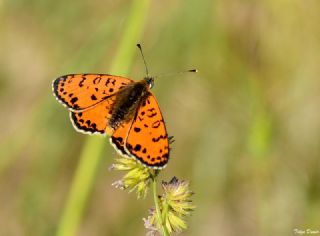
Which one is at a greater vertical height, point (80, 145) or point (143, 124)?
point (80, 145)

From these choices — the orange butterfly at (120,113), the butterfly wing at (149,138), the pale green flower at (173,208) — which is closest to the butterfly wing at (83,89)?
the orange butterfly at (120,113)

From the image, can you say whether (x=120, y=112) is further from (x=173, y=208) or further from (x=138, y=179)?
(x=173, y=208)

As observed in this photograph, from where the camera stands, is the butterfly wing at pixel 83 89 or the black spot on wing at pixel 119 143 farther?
the butterfly wing at pixel 83 89

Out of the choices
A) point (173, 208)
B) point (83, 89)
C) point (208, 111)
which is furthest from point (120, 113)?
point (208, 111)

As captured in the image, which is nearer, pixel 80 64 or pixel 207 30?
pixel 80 64

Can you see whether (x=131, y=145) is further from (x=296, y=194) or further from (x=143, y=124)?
(x=296, y=194)

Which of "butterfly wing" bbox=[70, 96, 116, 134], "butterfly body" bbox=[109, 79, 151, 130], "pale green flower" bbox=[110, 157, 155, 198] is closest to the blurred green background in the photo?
"butterfly body" bbox=[109, 79, 151, 130]

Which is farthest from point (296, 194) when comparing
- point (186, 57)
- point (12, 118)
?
point (12, 118)

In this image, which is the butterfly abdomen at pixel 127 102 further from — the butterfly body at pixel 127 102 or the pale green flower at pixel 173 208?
the pale green flower at pixel 173 208
